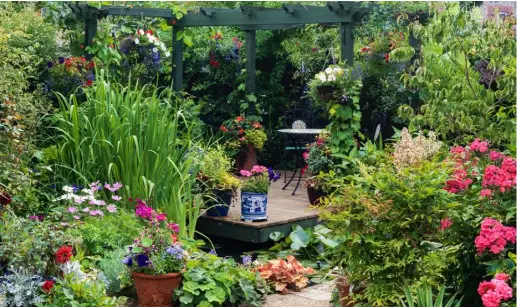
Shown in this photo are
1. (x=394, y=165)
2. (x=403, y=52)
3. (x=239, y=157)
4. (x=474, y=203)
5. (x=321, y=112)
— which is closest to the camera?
(x=474, y=203)

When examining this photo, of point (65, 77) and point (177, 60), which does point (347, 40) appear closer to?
point (177, 60)

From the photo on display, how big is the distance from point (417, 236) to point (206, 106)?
6.17m

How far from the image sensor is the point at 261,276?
5.11 m

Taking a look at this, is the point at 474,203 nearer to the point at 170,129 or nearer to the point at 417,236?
the point at 417,236

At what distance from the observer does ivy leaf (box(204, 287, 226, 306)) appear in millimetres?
4453

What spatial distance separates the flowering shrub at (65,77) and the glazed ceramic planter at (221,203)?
5.32 feet

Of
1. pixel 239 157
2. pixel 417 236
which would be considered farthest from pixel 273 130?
pixel 417 236

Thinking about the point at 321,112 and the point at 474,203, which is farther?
the point at 321,112

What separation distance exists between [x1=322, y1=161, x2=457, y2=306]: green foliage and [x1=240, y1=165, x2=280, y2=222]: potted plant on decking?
1940 mm

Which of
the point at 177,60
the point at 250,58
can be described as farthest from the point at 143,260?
the point at 177,60

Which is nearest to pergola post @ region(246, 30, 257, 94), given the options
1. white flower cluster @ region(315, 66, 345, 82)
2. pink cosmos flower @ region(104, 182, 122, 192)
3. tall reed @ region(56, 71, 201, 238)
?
white flower cluster @ region(315, 66, 345, 82)

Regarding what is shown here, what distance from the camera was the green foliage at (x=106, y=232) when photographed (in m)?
4.94

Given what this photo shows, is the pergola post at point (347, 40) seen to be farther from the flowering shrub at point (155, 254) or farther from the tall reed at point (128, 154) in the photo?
the flowering shrub at point (155, 254)

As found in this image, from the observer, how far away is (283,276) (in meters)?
5.18
